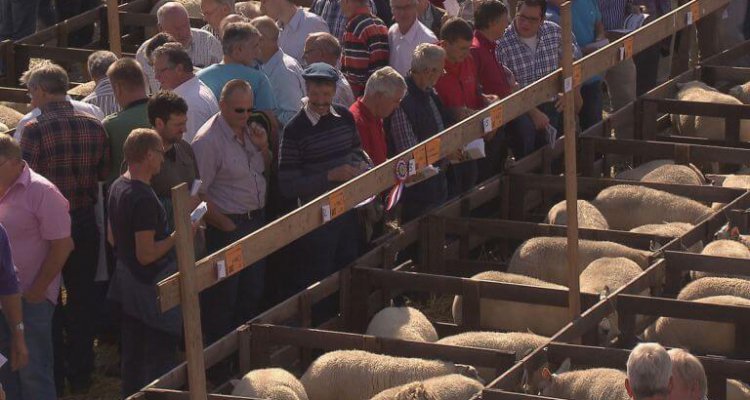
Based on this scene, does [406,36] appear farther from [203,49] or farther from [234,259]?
[234,259]

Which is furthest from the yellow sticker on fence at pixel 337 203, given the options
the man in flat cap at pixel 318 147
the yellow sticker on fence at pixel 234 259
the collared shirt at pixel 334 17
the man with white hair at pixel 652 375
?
the collared shirt at pixel 334 17

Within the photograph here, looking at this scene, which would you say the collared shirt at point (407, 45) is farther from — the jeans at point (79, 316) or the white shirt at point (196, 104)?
the jeans at point (79, 316)

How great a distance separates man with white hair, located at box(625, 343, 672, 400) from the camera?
5785 millimetres

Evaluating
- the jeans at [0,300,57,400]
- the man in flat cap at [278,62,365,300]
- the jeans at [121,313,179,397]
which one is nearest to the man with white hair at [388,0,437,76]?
the man in flat cap at [278,62,365,300]

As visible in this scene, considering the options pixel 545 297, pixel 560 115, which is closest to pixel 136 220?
pixel 545 297

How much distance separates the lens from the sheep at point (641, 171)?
1160cm

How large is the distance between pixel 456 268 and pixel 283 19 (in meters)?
2.62

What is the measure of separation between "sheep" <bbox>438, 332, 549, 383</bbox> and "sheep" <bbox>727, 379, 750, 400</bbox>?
0.96 meters

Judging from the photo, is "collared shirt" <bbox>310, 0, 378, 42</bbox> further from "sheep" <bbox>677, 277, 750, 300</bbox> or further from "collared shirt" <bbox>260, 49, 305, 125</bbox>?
"sheep" <bbox>677, 277, 750, 300</bbox>

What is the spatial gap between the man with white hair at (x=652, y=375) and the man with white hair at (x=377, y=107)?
13.2 feet

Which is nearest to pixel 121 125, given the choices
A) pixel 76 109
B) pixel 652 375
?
pixel 76 109

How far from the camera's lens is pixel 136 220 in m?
7.96

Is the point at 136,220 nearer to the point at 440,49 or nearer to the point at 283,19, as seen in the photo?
the point at 440,49

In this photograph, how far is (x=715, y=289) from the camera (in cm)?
905
